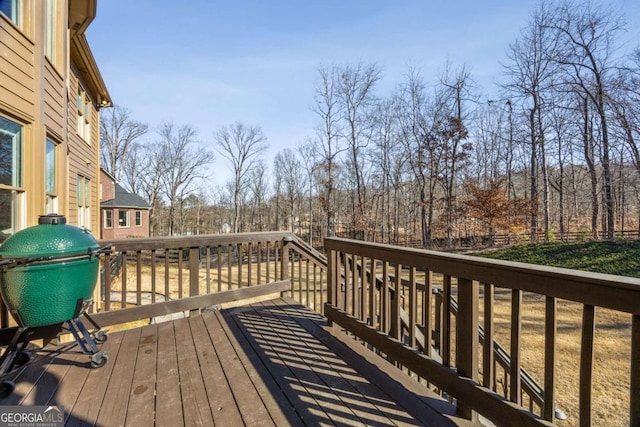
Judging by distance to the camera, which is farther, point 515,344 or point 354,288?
point 354,288

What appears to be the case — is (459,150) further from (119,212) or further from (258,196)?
(119,212)

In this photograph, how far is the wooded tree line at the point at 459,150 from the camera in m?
14.3

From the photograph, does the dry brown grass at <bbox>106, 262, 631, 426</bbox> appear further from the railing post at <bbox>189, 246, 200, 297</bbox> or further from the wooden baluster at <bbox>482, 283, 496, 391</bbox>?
the wooden baluster at <bbox>482, 283, 496, 391</bbox>

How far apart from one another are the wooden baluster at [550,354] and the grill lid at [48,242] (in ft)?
9.26

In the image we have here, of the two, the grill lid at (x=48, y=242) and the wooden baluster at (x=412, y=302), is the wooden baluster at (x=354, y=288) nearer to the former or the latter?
the wooden baluster at (x=412, y=302)

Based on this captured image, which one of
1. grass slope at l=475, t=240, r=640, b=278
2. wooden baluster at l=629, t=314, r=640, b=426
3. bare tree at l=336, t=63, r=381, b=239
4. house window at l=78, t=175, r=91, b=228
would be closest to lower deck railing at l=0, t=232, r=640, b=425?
wooden baluster at l=629, t=314, r=640, b=426

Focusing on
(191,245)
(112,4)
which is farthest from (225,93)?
(191,245)

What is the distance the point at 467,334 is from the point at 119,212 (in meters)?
23.5

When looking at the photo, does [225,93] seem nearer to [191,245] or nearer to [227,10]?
[227,10]

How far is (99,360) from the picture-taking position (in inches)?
88.3

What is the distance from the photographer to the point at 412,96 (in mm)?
20422

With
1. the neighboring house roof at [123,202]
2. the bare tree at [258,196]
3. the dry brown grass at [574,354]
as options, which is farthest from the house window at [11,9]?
the bare tree at [258,196]

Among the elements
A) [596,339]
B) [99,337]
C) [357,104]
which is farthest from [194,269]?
[357,104]

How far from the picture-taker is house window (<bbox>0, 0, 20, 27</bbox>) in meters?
3.15
